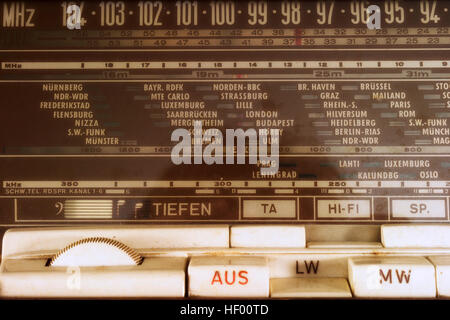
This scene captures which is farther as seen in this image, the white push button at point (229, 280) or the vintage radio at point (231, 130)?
the vintage radio at point (231, 130)

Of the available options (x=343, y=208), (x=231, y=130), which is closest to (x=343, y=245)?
(x=343, y=208)

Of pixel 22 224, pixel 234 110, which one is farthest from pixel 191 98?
pixel 22 224

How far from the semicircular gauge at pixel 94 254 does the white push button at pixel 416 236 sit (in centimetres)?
58

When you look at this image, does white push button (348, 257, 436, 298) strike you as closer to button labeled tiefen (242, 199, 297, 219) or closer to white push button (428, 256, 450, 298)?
white push button (428, 256, 450, 298)

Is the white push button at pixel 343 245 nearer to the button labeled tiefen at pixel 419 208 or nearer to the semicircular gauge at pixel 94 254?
the button labeled tiefen at pixel 419 208

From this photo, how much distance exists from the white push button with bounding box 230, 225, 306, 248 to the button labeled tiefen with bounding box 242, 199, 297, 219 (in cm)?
4

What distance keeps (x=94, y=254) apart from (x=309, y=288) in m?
0.48

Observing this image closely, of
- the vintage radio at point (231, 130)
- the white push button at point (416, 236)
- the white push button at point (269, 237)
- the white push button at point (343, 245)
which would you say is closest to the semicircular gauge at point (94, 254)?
the vintage radio at point (231, 130)

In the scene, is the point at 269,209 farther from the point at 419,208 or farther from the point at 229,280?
the point at 419,208

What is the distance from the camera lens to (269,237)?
3.34ft

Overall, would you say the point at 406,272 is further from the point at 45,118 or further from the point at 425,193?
the point at 45,118

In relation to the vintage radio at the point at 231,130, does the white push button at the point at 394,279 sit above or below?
below

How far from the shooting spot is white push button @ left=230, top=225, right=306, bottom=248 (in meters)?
1.02

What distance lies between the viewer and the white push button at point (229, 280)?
94 cm
